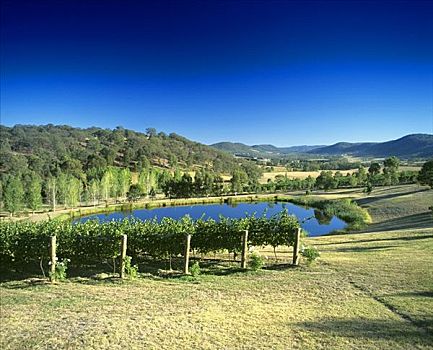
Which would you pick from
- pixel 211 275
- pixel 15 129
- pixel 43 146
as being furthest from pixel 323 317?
pixel 15 129

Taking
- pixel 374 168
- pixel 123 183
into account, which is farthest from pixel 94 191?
pixel 374 168

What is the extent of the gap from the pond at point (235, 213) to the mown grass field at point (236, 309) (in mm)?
29319

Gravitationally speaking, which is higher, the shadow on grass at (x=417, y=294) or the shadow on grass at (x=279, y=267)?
the shadow on grass at (x=417, y=294)

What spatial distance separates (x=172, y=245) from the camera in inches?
565

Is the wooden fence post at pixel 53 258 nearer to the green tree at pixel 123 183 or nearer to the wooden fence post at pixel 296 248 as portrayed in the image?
the wooden fence post at pixel 296 248

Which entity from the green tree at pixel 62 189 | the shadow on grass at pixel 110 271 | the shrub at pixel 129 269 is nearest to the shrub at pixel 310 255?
the shadow on grass at pixel 110 271

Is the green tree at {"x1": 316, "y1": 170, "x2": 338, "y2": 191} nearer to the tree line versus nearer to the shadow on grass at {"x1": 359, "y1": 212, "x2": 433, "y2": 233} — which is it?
the tree line

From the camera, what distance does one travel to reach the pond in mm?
46950

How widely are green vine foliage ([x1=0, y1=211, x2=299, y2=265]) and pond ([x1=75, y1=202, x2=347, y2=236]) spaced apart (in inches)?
1078

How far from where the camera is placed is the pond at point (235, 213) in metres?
47.0

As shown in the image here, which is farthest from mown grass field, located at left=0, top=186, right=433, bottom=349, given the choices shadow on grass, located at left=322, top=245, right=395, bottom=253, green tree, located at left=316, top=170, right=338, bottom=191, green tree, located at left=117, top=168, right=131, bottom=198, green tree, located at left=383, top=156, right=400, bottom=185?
green tree, located at left=316, top=170, right=338, bottom=191

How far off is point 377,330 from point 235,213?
185 ft

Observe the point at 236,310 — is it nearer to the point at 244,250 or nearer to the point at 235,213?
the point at 244,250

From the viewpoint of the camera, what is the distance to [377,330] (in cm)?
813
